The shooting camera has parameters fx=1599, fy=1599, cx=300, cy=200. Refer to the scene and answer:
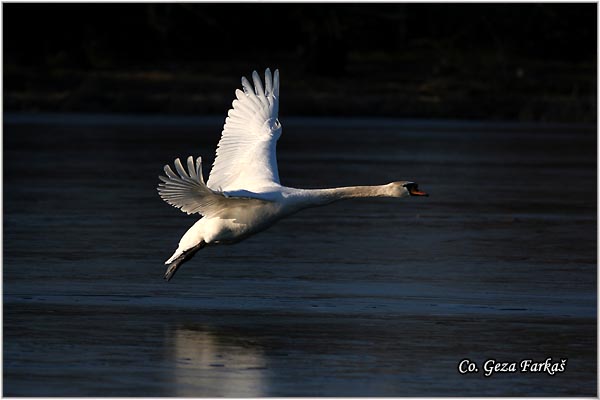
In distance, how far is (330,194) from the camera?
393 inches

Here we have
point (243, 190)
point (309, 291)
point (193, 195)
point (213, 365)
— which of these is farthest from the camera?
point (309, 291)

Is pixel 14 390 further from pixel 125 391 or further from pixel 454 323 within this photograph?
pixel 454 323

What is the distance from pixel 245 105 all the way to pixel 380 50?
3937 cm

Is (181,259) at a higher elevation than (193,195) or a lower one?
lower

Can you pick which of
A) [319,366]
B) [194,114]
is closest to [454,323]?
[319,366]

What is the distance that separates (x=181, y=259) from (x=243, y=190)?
3.16 ft

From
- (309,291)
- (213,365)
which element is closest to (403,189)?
(309,291)

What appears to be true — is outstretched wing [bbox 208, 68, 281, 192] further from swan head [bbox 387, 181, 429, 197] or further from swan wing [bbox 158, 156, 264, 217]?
swan head [bbox 387, 181, 429, 197]

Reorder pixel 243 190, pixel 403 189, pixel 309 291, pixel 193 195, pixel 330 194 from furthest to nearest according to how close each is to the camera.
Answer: pixel 309 291, pixel 403 189, pixel 330 194, pixel 243 190, pixel 193 195

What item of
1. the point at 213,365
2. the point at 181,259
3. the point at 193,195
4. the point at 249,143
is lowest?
the point at 213,365

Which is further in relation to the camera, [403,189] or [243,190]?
[403,189]

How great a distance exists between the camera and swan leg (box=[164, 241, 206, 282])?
1043cm

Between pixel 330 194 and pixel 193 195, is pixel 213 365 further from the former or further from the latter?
pixel 330 194

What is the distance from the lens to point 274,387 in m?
7.73
